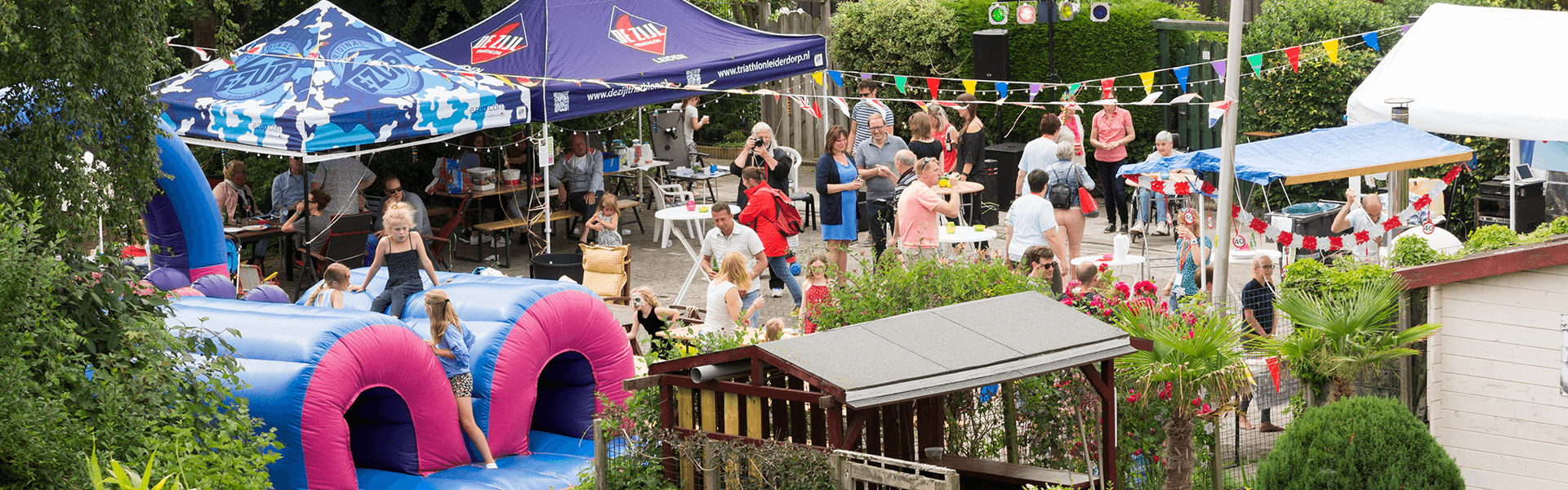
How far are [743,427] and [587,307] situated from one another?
3089mm

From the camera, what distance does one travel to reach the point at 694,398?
678cm

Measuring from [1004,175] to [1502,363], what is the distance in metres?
8.13

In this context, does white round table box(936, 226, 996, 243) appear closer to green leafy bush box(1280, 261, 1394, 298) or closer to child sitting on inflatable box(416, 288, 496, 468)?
green leafy bush box(1280, 261, 1394, 298)

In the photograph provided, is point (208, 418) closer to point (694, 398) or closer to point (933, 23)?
point (694, 398)

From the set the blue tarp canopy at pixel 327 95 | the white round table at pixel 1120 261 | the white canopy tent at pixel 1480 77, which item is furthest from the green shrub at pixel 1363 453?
the blue tarp canopy at pixel 327 95

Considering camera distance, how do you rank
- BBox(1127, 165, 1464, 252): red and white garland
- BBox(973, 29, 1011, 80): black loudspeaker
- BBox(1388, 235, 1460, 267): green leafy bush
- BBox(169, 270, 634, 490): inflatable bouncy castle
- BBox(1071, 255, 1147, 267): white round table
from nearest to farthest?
BBox(169, 270, 634, 490): inflatable bouncy castle < BBox(1388, 235, 1460, 267): green leafy bush < BBox(1127, 165, 1464, 252): red and white garland < BBox(1071, 255, 1147, 267): white round table < BBox(973, 29, 1011, 80): black loudspeaker

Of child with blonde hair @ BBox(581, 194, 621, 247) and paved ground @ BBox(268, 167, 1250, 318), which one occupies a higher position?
child with blonde hair @ BBox(581, 194, 621, 247)

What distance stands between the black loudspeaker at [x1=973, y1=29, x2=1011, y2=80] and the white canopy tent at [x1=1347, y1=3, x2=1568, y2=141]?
5225 millimetres

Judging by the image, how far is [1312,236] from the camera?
12117 millimetres

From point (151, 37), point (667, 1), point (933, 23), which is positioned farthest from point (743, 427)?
point (933, 23)

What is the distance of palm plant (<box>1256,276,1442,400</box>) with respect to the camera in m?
7.79

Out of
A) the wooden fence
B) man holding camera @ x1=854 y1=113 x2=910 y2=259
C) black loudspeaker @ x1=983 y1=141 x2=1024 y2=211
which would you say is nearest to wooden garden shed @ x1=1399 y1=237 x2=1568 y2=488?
man holding camera @ x1=854 y1=113 x2=910 y2=259

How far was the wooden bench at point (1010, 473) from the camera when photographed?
6949 millimetres

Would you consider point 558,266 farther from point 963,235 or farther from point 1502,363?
point 1502,363
